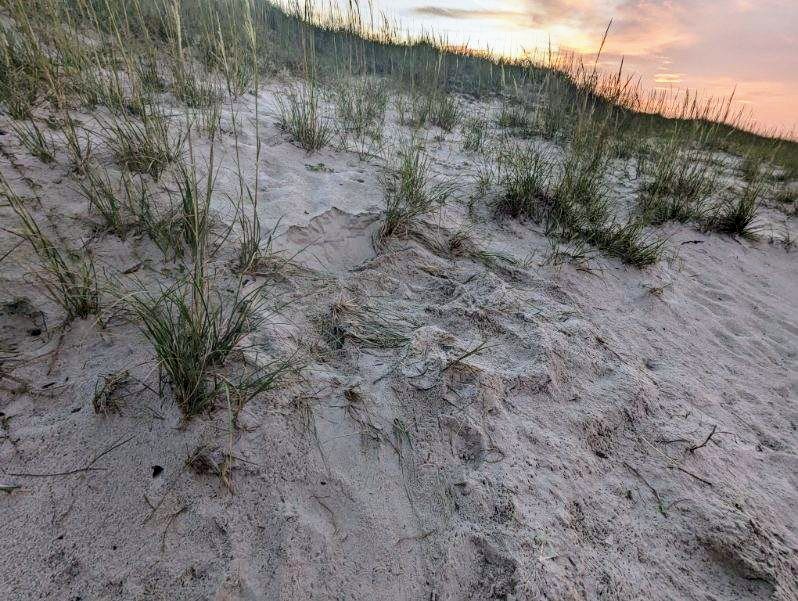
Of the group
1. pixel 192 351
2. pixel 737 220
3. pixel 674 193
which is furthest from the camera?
pixel 674 193

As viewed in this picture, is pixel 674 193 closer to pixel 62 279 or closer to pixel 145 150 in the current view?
pixel 145 150

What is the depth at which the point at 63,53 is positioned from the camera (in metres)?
2.17

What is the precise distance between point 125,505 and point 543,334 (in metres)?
1.57

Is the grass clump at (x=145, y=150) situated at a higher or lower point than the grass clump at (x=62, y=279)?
higher

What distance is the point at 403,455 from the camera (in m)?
1.32

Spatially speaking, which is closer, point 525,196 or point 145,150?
point 145,150

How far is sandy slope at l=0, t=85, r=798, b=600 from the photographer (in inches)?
40.4

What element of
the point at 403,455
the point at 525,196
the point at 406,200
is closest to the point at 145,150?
the point at 406,200

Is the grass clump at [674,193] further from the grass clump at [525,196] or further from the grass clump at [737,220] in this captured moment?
the grass clump at [525,196]

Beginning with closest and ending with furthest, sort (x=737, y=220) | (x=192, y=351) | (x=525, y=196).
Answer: (x=192, y=351) < (x=525, y=196) < (x=737, y=220)

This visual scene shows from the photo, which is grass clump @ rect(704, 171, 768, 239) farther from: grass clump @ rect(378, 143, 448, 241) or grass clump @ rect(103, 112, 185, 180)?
grass clump @ rect(103, 112, 185, 180)

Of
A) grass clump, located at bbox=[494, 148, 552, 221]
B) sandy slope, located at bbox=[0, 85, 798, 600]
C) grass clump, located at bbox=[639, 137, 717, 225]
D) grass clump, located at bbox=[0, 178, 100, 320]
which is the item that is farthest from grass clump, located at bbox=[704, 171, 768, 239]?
grass clump, located at bbox=[0, 178, 100, 320]

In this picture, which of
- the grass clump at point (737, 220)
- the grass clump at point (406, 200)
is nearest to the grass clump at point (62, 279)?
the grass clump at point (406, 200)

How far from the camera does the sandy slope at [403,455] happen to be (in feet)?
3.37
